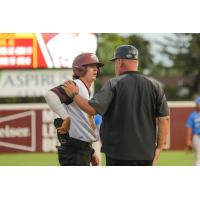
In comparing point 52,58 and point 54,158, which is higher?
point 52,58

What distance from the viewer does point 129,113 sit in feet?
18.0

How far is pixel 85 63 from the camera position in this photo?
5977 mm

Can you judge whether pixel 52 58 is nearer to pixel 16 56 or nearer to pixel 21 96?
pixel 16 56

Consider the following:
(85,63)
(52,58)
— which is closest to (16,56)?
(52,58)

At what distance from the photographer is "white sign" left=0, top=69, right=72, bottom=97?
58.4 feet

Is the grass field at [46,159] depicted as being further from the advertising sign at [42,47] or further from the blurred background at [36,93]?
the advertising sign at [42,47]

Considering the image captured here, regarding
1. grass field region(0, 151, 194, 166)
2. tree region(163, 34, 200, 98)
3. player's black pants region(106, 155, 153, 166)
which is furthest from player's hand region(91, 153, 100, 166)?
tree region(163, 34, 200, 98)

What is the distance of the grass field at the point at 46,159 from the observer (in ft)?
47.1

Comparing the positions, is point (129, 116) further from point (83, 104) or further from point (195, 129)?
point (195, 129)

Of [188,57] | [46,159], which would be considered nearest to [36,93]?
[46,159]

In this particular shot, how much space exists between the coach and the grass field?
330 inches

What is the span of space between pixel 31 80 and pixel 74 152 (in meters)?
12.3

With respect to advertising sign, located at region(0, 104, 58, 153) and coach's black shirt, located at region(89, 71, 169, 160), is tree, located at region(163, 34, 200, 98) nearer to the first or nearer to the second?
advertising sign, located at region(0, 104, 58, 153)

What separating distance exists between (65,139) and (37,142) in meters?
12.3
